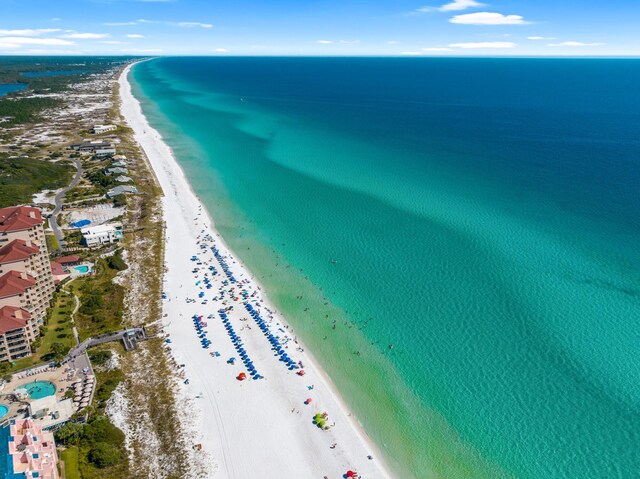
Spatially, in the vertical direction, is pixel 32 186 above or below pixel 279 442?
above

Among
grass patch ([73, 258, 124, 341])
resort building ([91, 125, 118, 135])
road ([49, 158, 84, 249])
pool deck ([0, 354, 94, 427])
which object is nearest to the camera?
pool deck ([0, 354, 94, 427])

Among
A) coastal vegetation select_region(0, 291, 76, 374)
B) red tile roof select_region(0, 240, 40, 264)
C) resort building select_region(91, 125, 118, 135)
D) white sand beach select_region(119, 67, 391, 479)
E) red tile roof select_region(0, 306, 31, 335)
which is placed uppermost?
resort building select_region(91, 125, 118, 135)

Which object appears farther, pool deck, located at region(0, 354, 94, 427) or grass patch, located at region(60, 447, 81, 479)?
pool deck, located at region(0, 354, 94, 427)

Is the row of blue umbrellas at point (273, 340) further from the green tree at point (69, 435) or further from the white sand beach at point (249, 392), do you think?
the green tree at point (69, 435)

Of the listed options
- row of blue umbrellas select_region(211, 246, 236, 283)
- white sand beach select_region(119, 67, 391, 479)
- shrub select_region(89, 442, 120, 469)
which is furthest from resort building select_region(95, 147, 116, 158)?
shrub select_region(89, 442, 120, 469)

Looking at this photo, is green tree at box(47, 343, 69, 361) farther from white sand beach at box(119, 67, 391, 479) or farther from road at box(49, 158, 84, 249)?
road at box(49, 158, 84, 249)

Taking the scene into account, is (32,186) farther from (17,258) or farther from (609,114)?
(609,114)

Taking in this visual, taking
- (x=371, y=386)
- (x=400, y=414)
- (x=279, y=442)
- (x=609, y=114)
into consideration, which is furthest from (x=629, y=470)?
(x=609, y=114)

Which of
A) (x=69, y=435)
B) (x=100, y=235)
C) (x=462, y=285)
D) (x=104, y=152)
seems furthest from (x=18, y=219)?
(x=104, y=152)
